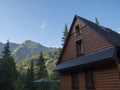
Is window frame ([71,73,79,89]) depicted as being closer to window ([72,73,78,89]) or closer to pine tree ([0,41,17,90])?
window ([72,73,78,89])

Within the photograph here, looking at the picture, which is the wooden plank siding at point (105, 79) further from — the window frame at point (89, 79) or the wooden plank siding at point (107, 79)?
the window frame at point (89, 79)

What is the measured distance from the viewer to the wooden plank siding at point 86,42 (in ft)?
41.1

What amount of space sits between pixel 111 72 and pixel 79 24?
21.8 feet

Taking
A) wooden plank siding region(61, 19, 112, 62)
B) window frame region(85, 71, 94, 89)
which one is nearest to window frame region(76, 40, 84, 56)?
wooden plank siding region(61, 19, 112, 62)

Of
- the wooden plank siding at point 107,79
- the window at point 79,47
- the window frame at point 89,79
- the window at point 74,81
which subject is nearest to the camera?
the wooden plank siding at point 107,79

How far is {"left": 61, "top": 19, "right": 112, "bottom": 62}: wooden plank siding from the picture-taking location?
12.5m

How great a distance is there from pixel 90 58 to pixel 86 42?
240cm

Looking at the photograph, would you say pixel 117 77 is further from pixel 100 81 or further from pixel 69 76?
pixel 69 76

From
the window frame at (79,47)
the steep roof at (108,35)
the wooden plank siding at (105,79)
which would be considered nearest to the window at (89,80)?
→ the wooden plank siding at (105,79)

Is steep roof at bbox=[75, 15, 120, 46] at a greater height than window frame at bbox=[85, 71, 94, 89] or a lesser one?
greater

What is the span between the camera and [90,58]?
1212cm

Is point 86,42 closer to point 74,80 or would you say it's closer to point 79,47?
point 79,47

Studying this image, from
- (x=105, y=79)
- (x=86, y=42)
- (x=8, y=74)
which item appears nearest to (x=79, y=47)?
(x=86, y=42)

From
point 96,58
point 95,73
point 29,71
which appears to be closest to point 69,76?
point 95,73
